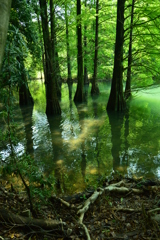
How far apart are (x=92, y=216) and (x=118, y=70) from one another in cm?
963

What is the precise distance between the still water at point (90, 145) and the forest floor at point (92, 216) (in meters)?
0.91

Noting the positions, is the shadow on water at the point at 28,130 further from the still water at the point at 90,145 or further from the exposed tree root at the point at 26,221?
the exposed tree root at the point at 26,221

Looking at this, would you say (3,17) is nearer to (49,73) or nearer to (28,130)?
(28,130)

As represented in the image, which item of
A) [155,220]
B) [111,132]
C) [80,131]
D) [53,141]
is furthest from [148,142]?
[155,220]

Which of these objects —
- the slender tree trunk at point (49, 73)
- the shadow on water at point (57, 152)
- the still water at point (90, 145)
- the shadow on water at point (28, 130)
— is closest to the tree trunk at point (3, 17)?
the still water at point (90, 145)

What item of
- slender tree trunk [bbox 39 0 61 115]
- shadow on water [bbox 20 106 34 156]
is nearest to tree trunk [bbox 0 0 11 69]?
shadow on water [bbox 20 106 34 156]

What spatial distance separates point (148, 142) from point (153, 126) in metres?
2.11

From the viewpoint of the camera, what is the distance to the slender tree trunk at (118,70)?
33.7 feet

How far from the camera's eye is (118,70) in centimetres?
1102

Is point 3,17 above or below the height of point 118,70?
below

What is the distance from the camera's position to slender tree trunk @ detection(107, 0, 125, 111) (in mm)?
10258

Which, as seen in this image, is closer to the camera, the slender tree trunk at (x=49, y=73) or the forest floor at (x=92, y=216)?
the forest floor at (x=92, y=216)

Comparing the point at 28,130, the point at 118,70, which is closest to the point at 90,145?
the point at 28,130

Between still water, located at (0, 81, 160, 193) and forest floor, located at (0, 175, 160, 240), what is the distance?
0.91m
